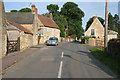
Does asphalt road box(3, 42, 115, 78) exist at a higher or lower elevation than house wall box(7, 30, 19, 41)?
lower

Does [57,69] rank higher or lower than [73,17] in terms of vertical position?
lower

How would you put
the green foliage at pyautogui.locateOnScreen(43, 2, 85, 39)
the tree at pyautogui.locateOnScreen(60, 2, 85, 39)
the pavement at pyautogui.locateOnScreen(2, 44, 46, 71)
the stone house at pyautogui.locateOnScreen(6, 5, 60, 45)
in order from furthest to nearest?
1. the tree at pyautogui.locateOnScreen(60, 2, 85, 39)
2. the green foliage at pyautogui.locateOnScreen(43, 2, 85, 39)
3. the stone house at pyautogui.locateOnScreen(6, 5, 60, 45)
4. the pavement at pyautogui.locateOnScreen(2, 44, 46, 71)

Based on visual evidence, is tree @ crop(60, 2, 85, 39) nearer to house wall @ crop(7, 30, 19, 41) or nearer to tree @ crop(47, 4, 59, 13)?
tree @ crop(47, 4, 59, 13)

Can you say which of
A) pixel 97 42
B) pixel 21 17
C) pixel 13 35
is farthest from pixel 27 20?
pixel 97 42

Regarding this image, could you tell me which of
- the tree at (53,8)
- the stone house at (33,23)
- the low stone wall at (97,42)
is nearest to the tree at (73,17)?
the tree at (53,8)

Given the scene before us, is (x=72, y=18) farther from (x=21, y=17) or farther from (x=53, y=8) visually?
(x=21, y=17)

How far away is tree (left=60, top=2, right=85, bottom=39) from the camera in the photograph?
66.0 m

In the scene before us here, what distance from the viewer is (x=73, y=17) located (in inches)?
2662

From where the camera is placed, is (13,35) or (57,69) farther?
(13,35)

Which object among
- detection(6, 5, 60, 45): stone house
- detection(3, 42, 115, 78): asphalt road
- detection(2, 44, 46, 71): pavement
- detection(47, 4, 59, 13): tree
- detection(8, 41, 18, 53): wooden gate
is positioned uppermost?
detection(47, 4, 59, 13): tree

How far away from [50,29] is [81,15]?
26.7 m

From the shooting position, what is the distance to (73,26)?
66438 millimetres

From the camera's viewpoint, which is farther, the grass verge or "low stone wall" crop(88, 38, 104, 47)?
"low stone wall" crop(88, 38, 104, 47)

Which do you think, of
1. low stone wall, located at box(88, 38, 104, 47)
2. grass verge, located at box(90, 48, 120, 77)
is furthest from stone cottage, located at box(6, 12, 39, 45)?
grass verge, located at box(90, 48, 120, 77)
